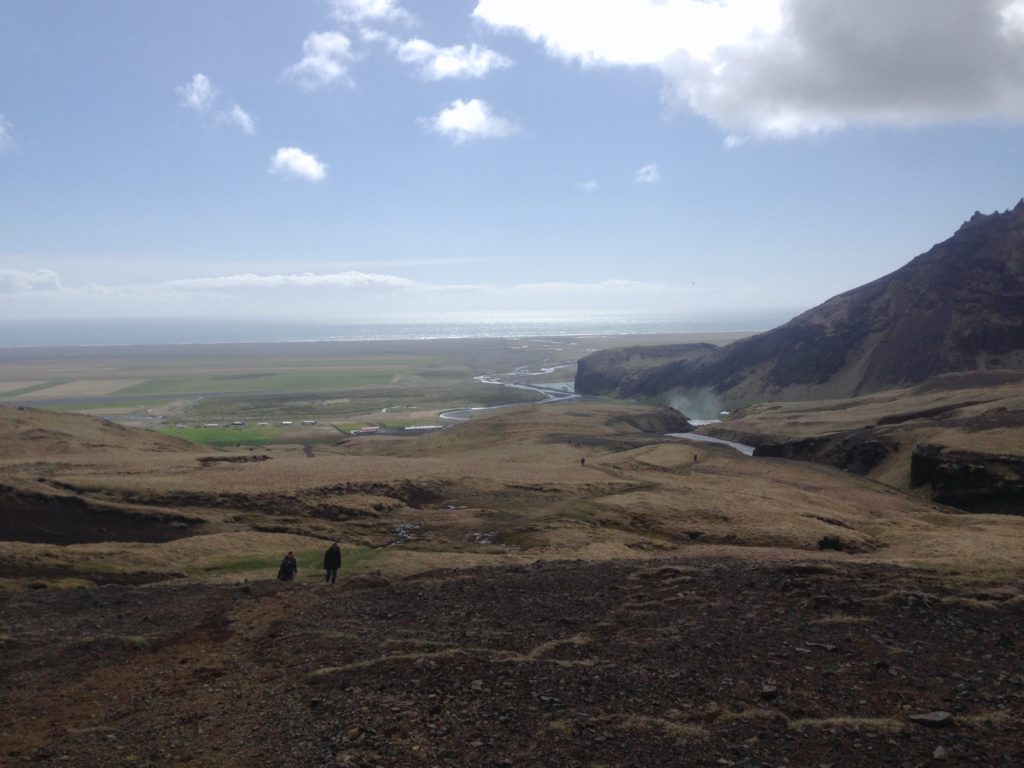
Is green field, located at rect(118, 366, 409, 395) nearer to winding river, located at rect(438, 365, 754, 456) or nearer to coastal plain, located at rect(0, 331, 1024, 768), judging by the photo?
winding river, located at rect(438, 365, 754, 456)

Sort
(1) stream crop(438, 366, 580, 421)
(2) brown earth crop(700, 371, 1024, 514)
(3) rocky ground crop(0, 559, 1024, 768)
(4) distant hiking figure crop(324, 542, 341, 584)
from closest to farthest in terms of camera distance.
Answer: (3) rocky ground crop(0, 559, 1024, 768)
(4) distant hiking figure crop(324, 542, 341, 584)
(2) brown earth crop(700, 371, 1024, 514)
(1) stream crop(438, 366, 580, 421)

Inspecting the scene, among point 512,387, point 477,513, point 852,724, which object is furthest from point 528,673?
point 512,387

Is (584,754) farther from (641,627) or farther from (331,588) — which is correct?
(331,588)

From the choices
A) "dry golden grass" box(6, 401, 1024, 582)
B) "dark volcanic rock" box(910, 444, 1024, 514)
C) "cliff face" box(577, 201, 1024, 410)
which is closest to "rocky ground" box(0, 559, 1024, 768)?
"dry golden grass" box(6, 401, 1024, 582)

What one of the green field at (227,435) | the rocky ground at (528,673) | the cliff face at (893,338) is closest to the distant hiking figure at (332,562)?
the rocky ground at (528,673)

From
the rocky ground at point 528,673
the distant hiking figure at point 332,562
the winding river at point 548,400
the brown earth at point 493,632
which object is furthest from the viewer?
the winding river at point 548,400

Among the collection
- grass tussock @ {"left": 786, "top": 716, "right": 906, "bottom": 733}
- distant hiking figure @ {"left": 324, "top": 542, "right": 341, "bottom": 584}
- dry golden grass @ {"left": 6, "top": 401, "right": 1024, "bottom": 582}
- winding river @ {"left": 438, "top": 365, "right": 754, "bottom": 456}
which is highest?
grass tussock @ {"left": 786, "top": 716, "right": 906, "bottom": 733}

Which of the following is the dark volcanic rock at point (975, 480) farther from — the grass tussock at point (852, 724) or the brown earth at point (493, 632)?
the grass tussock at point (852, 724)
